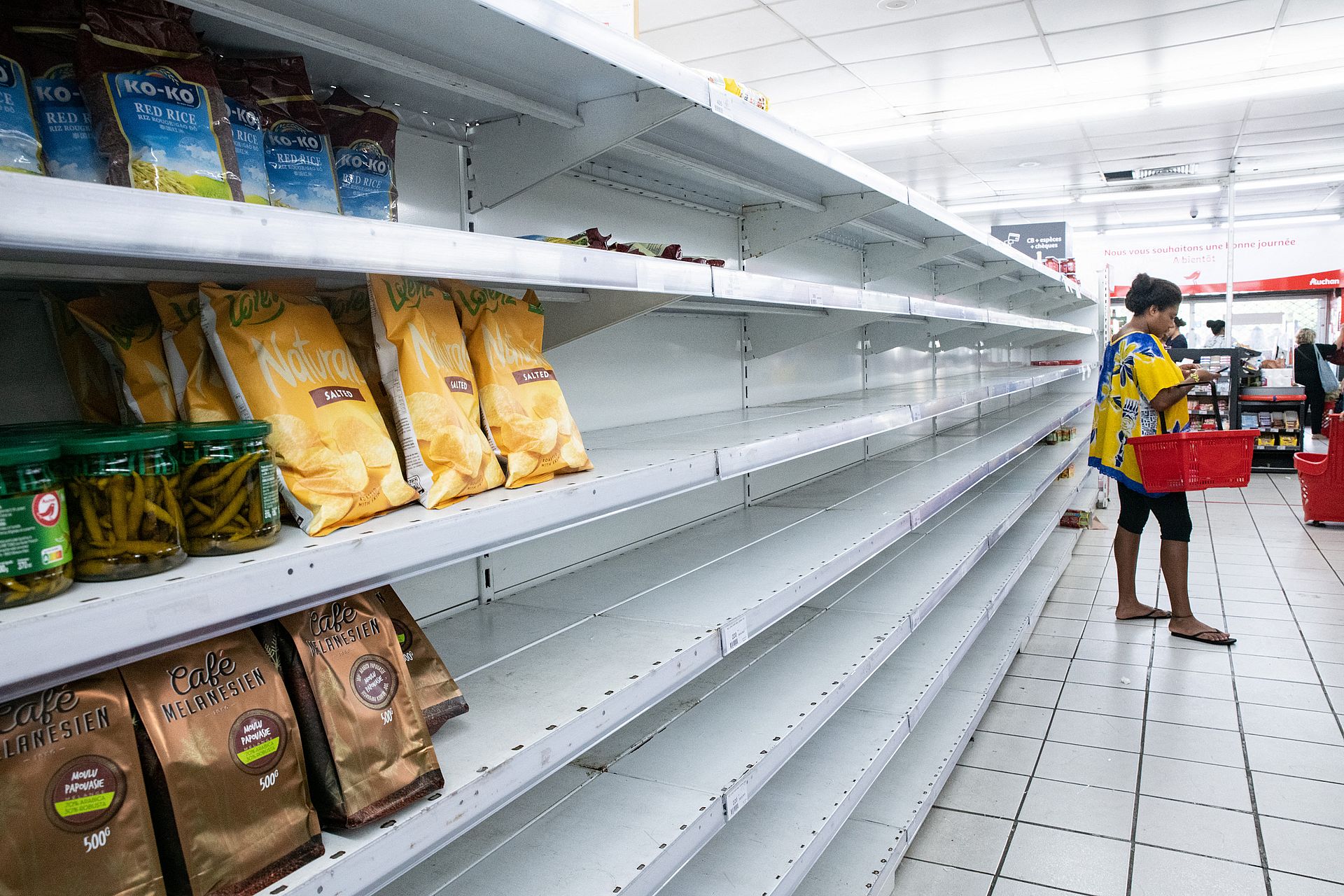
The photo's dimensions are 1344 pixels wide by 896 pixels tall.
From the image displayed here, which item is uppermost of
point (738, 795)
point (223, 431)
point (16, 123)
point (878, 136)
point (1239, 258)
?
point (878, 136)

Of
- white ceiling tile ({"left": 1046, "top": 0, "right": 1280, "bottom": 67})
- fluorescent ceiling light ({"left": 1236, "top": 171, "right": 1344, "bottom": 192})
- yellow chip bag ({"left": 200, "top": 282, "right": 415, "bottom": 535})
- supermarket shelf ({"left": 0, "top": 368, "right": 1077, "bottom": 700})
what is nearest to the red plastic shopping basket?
supermarket shelf ({"left": 0, "top": 368, "right": 1077, "bottom": 700})

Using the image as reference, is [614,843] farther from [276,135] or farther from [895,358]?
[895,358]

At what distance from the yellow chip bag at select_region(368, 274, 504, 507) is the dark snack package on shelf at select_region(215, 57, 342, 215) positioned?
0.43 feet

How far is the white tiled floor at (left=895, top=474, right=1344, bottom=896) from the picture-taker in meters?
2.46

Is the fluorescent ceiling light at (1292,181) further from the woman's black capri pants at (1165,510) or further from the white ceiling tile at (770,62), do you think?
the woman's black capri pants at (1165,510)

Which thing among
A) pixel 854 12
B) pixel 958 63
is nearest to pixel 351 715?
pixel 854 12

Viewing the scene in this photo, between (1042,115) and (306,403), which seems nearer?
(306,403)

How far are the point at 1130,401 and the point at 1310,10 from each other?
3.43 m

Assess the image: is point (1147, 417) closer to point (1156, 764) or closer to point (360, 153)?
point (1156, 764)

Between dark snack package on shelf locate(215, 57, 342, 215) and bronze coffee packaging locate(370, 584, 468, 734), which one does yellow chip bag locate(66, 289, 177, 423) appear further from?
bronze coffee packaging locate(370, 584, 468, 734)

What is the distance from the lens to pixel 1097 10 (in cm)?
538

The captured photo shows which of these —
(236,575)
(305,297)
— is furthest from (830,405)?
(236,575)

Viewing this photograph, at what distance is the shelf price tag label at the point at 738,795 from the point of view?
1.62 metres

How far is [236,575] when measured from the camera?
79 cm
